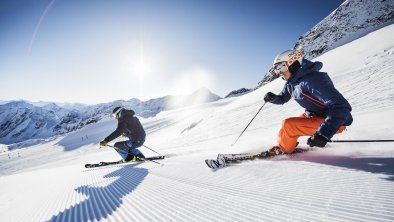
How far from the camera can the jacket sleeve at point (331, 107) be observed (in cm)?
360

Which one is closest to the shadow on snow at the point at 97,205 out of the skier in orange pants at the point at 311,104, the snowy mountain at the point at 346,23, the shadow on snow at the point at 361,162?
the skier in orange pants at the point at 311,104

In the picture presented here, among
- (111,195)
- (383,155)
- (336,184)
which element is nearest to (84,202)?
(111,195)

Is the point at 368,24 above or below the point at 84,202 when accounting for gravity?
above

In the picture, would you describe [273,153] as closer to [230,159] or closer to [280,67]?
[230,159]

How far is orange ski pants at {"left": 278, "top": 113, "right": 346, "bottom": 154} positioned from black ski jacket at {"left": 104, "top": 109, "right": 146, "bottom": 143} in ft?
18.2

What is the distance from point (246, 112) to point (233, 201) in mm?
12853

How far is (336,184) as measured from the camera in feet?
8.77

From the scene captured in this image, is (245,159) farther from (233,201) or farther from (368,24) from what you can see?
(368,24)

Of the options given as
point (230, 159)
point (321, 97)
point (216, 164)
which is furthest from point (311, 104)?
point (216, 164)

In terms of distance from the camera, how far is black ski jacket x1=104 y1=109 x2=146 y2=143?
8250 millimetres

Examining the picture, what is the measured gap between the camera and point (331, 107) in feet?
12.1

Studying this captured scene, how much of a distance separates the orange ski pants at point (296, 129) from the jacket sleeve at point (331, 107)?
49cm

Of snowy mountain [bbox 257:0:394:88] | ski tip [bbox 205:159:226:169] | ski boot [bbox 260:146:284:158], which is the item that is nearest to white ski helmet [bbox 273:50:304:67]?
ski boot [bbox 260:146:284:158]

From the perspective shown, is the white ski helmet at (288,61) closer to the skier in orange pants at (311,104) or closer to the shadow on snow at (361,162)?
the skier in orange pants at (311,104)
